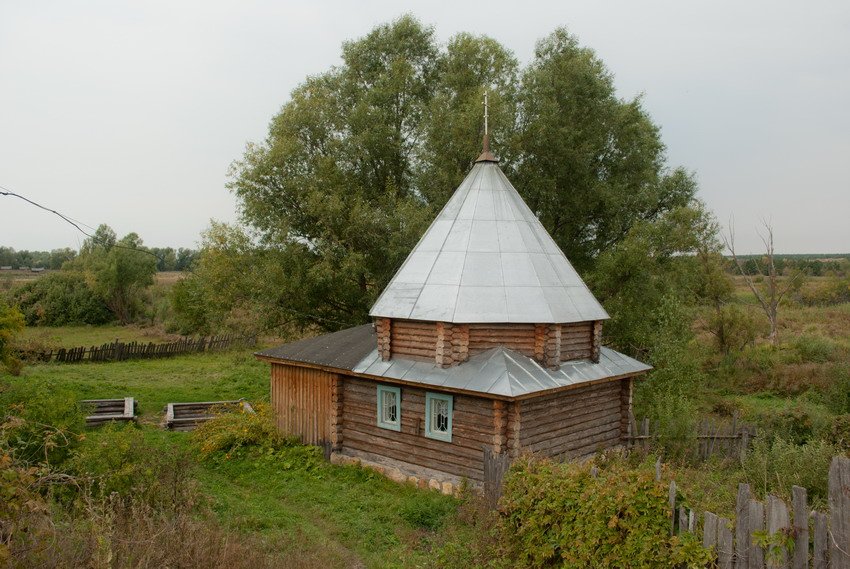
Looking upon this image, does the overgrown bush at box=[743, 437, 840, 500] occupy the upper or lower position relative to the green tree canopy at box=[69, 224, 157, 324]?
lower

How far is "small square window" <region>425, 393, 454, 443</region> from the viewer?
42.4 feet

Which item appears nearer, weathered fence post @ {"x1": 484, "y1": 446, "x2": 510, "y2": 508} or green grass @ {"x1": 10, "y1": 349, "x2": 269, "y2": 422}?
weathered fence post @ {"x1": 484, "y1": 446, "x2": 510, "y2": 508}

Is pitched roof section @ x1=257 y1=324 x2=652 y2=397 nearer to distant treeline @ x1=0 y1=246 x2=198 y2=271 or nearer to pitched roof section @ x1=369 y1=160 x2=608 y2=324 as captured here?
pitched roof section @ x1=369 y1=160 x2=608 y2=324

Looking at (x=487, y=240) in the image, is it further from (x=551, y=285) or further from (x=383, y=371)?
(x=383, y=371)

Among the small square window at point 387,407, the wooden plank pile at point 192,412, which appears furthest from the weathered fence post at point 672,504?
the wooden plank pile at point 192,412

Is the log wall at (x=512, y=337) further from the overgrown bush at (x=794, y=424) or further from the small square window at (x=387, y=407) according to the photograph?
the overgrown bush at (x=794, y=424)

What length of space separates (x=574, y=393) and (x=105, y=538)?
9902 millimetres

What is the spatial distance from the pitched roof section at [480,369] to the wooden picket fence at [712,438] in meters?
1.57

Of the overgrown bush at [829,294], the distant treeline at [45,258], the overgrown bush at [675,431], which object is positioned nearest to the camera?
the overgrown bush at [675,431]

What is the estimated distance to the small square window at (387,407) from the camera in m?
13.9

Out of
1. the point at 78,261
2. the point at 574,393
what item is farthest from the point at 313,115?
the point at 78,261

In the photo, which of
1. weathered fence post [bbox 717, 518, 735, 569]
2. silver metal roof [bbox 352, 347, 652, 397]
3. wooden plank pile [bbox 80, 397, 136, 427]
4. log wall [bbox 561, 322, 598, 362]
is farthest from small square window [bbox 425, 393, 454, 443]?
wooden plank pile [bbox 80, 397, 136, 427]

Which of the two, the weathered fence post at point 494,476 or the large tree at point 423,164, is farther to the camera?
the large tree at point 423,164

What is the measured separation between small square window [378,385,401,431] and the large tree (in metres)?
8.41
